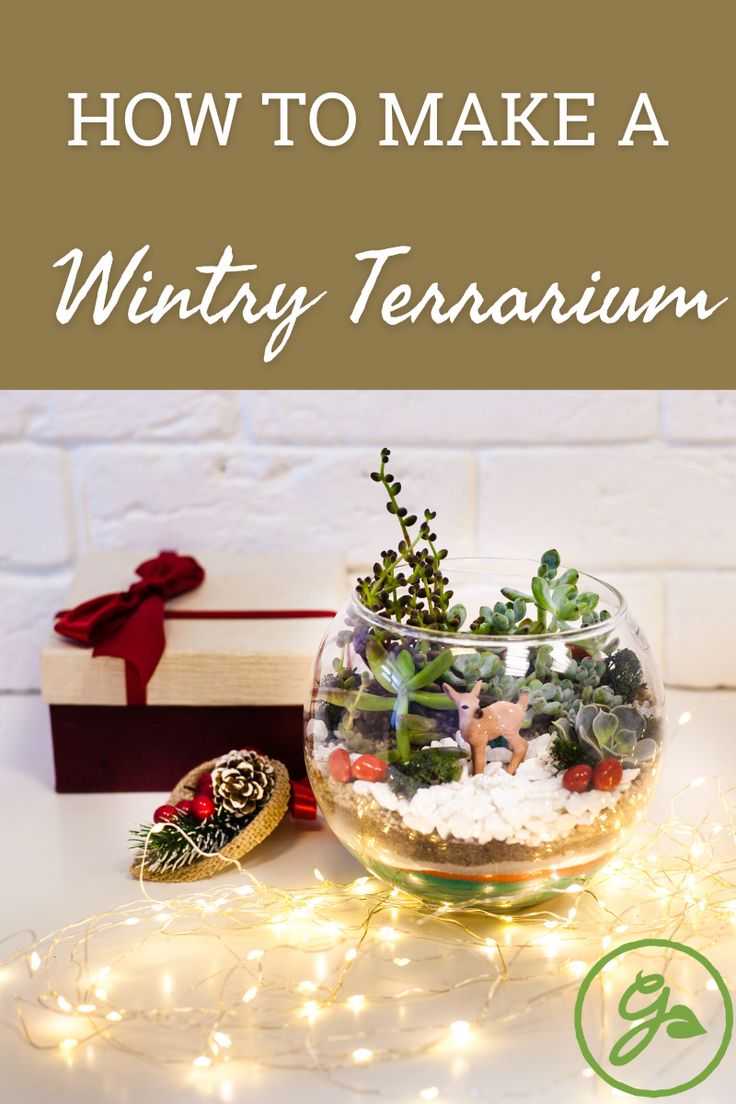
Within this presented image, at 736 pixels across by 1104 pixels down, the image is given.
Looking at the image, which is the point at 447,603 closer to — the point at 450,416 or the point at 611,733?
the point at 611,733

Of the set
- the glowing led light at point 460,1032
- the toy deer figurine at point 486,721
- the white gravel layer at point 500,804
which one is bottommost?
the glowing led light at point 460,1032

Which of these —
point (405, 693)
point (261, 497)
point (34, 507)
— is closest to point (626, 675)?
point (405, 693)

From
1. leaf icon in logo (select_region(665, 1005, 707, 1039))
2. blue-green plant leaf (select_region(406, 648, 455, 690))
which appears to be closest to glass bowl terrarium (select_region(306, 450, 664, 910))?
blue-green plant leaf (select_region(406, 648, 455, 690))

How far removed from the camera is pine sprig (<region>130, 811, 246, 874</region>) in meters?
0.90

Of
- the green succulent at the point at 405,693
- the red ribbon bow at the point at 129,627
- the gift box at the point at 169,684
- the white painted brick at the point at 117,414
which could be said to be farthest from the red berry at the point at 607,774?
the white painted brick at the point at 117,414

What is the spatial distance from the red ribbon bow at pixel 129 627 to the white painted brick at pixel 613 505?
1.11 feet

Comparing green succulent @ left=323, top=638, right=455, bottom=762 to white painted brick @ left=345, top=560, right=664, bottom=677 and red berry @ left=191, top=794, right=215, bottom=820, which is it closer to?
red berry @ left=191, top=794, right=215, bottom=820

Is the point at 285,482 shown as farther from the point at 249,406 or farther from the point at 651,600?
the point at 651,600

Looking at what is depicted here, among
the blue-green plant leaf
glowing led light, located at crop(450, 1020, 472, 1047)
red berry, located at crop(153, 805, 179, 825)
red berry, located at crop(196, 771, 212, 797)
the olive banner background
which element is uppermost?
the olive banner background

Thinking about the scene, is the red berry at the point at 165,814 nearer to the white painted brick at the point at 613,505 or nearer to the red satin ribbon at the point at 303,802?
the red satin ribbon at the point at 303,802

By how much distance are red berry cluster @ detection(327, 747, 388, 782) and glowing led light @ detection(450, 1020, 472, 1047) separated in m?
0.15

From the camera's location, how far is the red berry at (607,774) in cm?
78

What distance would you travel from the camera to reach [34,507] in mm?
1180

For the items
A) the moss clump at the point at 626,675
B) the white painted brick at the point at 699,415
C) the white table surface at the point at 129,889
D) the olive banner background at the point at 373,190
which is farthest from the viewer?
the white painted brick at the point at 699,415
